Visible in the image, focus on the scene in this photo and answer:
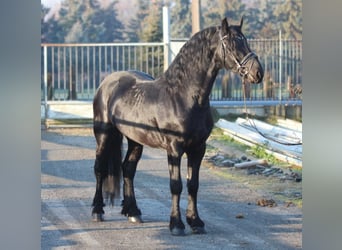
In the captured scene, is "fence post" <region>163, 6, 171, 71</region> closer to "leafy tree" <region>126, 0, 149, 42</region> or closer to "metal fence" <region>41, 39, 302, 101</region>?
"metal fence" <region>41, 39, 302, 101</region>

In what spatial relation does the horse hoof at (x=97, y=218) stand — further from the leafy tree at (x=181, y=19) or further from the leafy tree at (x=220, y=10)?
the leafy tree at (x=181, y=19)

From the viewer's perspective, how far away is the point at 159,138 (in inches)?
172

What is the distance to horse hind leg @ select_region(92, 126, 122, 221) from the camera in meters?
4.88

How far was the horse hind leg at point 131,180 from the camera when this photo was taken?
4.82 metres

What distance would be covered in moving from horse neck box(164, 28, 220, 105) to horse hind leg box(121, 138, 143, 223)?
2.43ft

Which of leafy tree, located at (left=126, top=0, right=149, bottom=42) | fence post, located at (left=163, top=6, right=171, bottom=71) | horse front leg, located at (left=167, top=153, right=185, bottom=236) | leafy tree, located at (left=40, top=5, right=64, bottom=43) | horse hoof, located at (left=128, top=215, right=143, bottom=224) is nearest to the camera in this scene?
horse front leg, located at (left=167, top=153, right=185, bottom=236)

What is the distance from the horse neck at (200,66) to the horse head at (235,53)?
7 cm

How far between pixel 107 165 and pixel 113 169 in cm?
5

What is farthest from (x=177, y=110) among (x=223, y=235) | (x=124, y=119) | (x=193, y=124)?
(x=223, y=235)

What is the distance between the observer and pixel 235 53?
4.14 meters

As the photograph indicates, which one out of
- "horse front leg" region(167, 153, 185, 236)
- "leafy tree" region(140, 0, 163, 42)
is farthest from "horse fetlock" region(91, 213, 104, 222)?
"leafy tree" region(140, 0, 163, 42)

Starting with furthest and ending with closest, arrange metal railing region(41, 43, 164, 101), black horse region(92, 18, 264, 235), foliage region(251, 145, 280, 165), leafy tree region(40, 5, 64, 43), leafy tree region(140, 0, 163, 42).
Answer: leafy tree region(40, 5, 64, 43), leafy tree region(140, 0, 163, 42), metal railing region(41, 43, 164, 101), foliage region(251, 145, 280, 165), black horse region(92, 18, 264, 235)
